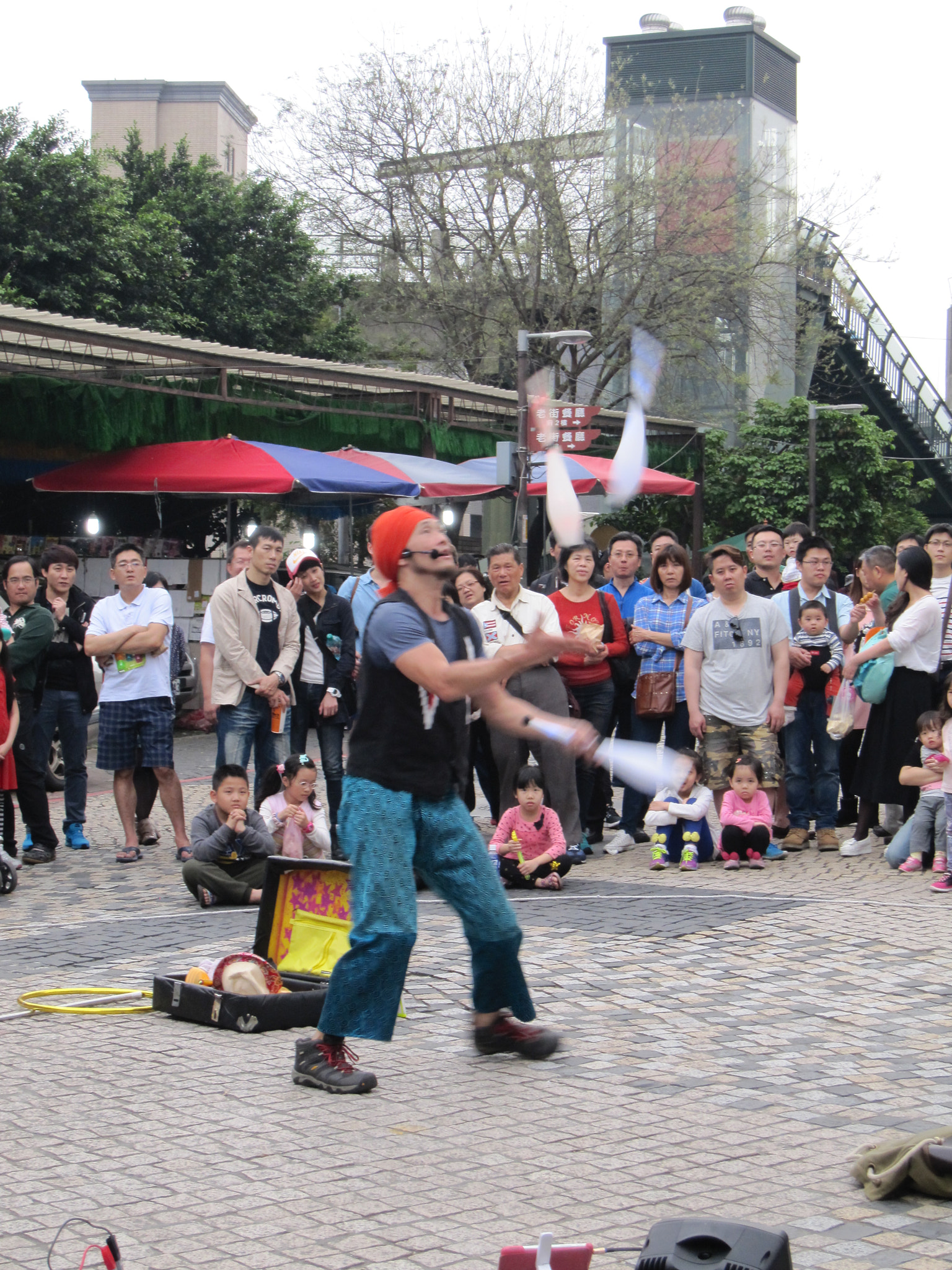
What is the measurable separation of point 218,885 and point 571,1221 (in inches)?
172

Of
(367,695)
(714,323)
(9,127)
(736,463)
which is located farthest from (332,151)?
(367,695)

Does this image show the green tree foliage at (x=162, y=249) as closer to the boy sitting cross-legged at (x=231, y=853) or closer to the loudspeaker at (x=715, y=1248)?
the boy sitting cross-legged at (x=231, y=853)

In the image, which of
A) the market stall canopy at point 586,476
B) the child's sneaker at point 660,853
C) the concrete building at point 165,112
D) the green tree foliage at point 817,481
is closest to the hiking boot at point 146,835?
the child's sneaker at point 660,853

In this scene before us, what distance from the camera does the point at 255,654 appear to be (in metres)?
8.99

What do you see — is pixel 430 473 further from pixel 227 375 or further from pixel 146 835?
pixel 146 835

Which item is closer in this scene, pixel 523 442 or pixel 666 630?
pixel 666 630

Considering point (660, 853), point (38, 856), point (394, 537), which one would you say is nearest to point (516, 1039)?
point (394, 537)

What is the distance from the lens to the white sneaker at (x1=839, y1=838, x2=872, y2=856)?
9.22m

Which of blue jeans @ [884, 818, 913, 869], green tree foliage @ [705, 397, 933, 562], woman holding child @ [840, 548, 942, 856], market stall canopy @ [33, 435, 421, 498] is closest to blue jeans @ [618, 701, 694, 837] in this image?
woman holding child @ [840, 548, 942, 856]

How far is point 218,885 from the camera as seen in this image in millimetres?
7637

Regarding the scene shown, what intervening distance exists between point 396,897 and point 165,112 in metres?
57.2

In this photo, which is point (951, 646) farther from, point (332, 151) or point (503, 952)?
point (332, 151)

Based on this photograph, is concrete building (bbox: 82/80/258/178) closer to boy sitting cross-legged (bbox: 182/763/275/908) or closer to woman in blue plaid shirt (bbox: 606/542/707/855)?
woman in blue plaid shirt (bbox: 606/542/707/855)

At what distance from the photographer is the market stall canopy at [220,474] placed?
50.5 feet
